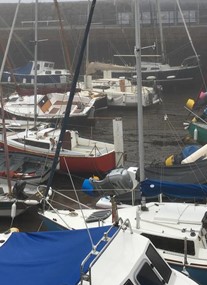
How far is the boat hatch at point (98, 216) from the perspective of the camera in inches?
381

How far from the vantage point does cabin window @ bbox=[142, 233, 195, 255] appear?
8648 mm

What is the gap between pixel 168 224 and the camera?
9.15 m

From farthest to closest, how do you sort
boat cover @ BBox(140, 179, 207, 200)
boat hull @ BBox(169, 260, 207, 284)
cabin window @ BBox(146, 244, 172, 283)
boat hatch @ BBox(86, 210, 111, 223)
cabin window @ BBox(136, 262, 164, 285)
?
boat cover @ BBox(140, 179, 207, 200) → boat hatch @ BBox(86, 210, 111, 223) → boat hull @ BBox(169, 260, 207, 284) → cabin window @ BBox(146, 244, 172, 283) → cabin window @ BBox(136, 262, 164, 285)

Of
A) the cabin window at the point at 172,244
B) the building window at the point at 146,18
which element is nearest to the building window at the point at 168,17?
the building window at the point at 146,18

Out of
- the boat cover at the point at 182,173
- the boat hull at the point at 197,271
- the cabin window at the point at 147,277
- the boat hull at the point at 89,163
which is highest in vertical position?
the boat cover at the point at 182,173

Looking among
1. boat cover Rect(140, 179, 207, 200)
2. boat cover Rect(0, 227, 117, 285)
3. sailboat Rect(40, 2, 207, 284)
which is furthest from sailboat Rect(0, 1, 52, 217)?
boat cover Rect(0, 227, 117, 285)

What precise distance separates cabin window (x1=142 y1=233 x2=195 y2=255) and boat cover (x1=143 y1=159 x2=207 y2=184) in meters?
2.95

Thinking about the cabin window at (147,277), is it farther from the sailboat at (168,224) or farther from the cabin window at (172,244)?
the cabin window at (172,244)

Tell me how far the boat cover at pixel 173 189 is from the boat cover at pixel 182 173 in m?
0.79

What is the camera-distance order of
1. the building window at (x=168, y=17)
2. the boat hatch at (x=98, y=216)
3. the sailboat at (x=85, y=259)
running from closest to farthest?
the sailboat at (x=85, y=259) < the boat hatch at (x=98, y=216) < the building window at (x=168, y=17)

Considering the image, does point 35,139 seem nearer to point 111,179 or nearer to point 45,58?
point 111,179

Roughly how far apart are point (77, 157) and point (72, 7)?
46792 mm

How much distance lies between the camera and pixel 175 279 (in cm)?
696

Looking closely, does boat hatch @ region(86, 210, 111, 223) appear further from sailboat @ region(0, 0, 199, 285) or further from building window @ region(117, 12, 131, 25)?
building window @ region(117, 12, 131, 25)
